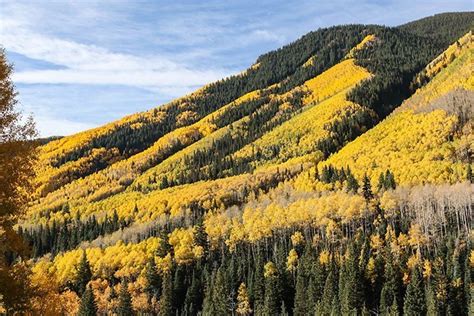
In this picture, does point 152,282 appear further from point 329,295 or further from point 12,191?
point 12,191

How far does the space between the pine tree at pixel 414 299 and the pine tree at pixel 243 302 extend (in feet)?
135

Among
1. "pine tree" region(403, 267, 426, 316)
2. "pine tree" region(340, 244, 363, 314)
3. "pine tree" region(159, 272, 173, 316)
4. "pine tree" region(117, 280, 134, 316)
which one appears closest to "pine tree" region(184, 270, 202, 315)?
"pine tree" region(159, 272, 173, 316)

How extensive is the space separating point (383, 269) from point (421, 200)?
4461 cm

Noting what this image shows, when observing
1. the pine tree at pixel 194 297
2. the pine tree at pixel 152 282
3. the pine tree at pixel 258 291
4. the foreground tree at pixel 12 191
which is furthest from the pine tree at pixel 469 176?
the foreground tree at pixel 12 191

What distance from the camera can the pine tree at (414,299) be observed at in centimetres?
10481

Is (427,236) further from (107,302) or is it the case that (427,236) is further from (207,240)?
(107,302)

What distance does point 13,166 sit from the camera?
19.9 metres

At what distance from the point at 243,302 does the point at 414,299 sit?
4451 cm

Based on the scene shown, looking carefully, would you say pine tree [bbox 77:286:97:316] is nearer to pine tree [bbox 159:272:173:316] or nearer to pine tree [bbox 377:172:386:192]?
pine tree [bbox 159:272:173:316]

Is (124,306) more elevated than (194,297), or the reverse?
(124,306)

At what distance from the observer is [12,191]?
2005 centimetres

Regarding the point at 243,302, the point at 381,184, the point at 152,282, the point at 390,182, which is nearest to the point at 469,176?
the point at 390,182

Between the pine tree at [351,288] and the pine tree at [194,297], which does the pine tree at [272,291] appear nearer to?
the pine tree at [351,288]

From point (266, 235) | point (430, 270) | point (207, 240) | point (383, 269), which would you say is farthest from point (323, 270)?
point (207, 240)
